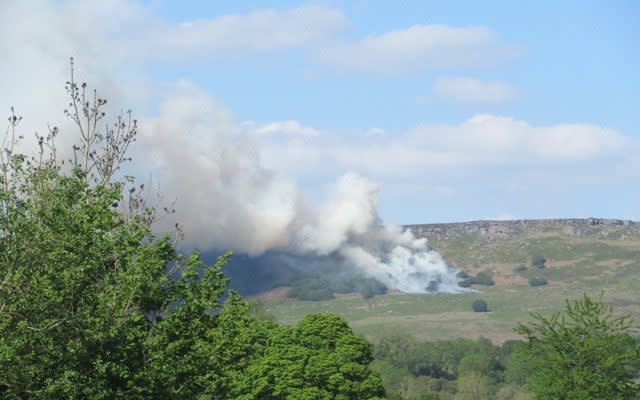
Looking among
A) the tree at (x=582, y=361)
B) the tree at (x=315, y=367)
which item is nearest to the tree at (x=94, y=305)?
the tree at (x=315, y=367)

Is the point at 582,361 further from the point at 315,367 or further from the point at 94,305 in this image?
the point at 94,305

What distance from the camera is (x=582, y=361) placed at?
82688 millimetres

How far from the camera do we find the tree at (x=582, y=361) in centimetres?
8088

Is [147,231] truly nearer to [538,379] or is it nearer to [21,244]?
[21,244]

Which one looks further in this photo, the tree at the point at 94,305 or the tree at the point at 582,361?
the tree at the point at 582,361

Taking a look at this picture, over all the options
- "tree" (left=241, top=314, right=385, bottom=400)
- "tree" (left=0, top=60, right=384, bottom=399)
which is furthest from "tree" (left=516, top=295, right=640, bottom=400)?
"tree" (left=0, top=60, right=384, bottom=399)

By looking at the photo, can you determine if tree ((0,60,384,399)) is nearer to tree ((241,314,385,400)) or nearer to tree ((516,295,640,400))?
tree ((241,314,385,400))

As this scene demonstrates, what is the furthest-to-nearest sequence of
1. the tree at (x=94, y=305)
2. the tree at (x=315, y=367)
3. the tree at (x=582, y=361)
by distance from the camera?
the tree at (x=582, y=361) → the tree at (x=315, y=367) → the tree at (x=94, y=305)

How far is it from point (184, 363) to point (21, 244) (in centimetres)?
903

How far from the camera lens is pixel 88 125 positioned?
5028 centimetres

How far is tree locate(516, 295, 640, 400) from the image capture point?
3184 inches

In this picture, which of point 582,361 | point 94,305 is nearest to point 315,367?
point 582,361

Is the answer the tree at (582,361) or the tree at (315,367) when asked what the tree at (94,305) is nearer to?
the tree at (315,367)

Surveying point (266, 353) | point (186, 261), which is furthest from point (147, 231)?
point (266, 353)
